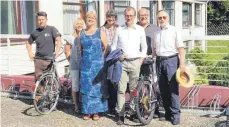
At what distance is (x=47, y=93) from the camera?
6.68 m

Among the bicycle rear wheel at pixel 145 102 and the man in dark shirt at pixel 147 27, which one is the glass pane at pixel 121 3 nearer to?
the man in dark shirt at pixel 147 27

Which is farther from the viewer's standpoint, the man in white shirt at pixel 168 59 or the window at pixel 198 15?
the window at pixel 198 15

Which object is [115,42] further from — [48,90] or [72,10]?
[72,10]

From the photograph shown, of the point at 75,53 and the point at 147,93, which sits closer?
the point at 147,93

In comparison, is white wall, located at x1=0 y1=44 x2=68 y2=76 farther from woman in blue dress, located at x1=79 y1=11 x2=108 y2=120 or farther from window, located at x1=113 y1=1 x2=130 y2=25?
window, located at x1=113 y1=1 x2=130 y2=25

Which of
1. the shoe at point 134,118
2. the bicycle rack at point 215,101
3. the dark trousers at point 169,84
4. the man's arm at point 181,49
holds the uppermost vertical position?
the man's arm at point 181,49

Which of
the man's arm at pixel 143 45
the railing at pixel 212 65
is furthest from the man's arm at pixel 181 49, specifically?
the railing at pixel 212 65

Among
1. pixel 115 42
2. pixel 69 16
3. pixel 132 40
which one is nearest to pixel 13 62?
pixel 69 16

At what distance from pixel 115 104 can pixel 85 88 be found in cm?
61

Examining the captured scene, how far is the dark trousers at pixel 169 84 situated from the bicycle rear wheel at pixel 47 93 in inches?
72.1

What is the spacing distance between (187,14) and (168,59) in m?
18.5

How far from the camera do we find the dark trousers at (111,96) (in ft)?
20.9

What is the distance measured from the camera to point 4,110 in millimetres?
6969

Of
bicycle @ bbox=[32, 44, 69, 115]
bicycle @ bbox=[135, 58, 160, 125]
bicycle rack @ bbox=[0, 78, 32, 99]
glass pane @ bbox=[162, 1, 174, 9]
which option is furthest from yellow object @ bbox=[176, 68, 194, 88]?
glass pane @ bbox=[162, 1, 174, 9]
